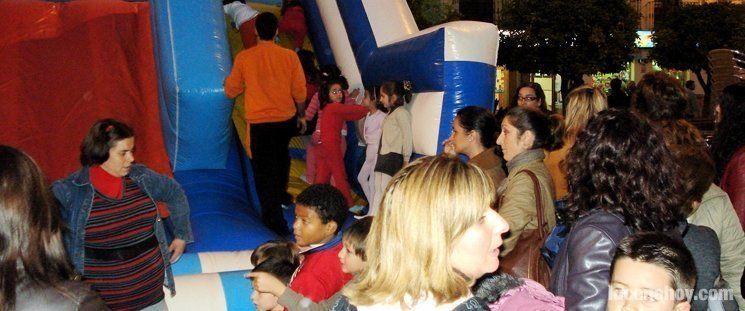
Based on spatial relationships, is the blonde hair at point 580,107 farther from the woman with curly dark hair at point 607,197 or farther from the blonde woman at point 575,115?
the woman with curly dark hair at point 607,197

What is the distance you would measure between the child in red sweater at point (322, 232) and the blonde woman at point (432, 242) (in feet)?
3.45

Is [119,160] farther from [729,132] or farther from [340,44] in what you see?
[340,44]

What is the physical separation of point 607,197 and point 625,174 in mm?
88

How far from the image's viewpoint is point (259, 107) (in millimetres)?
4672

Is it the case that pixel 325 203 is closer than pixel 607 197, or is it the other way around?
pixel 607 197

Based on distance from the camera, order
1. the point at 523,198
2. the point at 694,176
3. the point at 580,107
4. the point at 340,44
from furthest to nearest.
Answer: the point at 340,44, the point at 580,107, the point at 523,198, the point at 694,176

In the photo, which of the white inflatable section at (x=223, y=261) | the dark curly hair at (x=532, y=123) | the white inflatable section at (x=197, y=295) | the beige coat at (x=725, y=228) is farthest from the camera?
the white inflatable section at (x=223, y=261)

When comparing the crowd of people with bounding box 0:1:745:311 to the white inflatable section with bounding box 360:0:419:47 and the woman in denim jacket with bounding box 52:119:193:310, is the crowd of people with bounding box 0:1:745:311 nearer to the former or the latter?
the woman in denim jacket with bounding box 52:119:193:310

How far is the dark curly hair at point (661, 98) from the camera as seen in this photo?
3436mm

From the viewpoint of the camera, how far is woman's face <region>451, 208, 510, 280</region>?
61.5 inches

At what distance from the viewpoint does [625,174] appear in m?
2.05

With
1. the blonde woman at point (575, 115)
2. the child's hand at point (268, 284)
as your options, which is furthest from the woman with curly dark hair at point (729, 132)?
the child's hand at point (268, 284)

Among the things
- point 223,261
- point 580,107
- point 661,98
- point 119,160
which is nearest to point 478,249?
point 119,160

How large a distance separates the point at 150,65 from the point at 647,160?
3.81m
